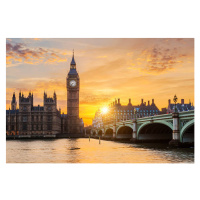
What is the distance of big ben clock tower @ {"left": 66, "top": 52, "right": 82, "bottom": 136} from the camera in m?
122

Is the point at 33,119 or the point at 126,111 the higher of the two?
the point at 126,111

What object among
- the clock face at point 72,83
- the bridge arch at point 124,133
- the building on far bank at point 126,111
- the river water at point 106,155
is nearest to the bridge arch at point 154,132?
the river water at point 106,155

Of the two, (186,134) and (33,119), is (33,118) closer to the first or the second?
(33,119)

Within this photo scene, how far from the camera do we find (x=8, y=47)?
81.8 ft

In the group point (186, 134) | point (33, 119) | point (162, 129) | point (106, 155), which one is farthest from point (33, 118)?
point (106, 155)

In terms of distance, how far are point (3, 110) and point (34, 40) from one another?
20.3ft

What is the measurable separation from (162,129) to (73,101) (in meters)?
77.2

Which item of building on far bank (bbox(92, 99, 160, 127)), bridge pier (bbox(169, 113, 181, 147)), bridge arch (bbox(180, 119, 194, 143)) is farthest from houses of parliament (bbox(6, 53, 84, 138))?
bridge pier (bbox(169, 113, 181, 147))

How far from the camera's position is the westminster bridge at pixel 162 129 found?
33.2 metres

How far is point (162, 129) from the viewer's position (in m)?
50.9

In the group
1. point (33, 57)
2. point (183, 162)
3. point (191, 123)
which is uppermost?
point (33, 57)

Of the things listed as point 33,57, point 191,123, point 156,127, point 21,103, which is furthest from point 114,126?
point 21,103

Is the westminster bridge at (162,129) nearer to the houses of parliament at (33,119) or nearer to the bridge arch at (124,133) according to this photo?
the bridge arch at (124,133)
